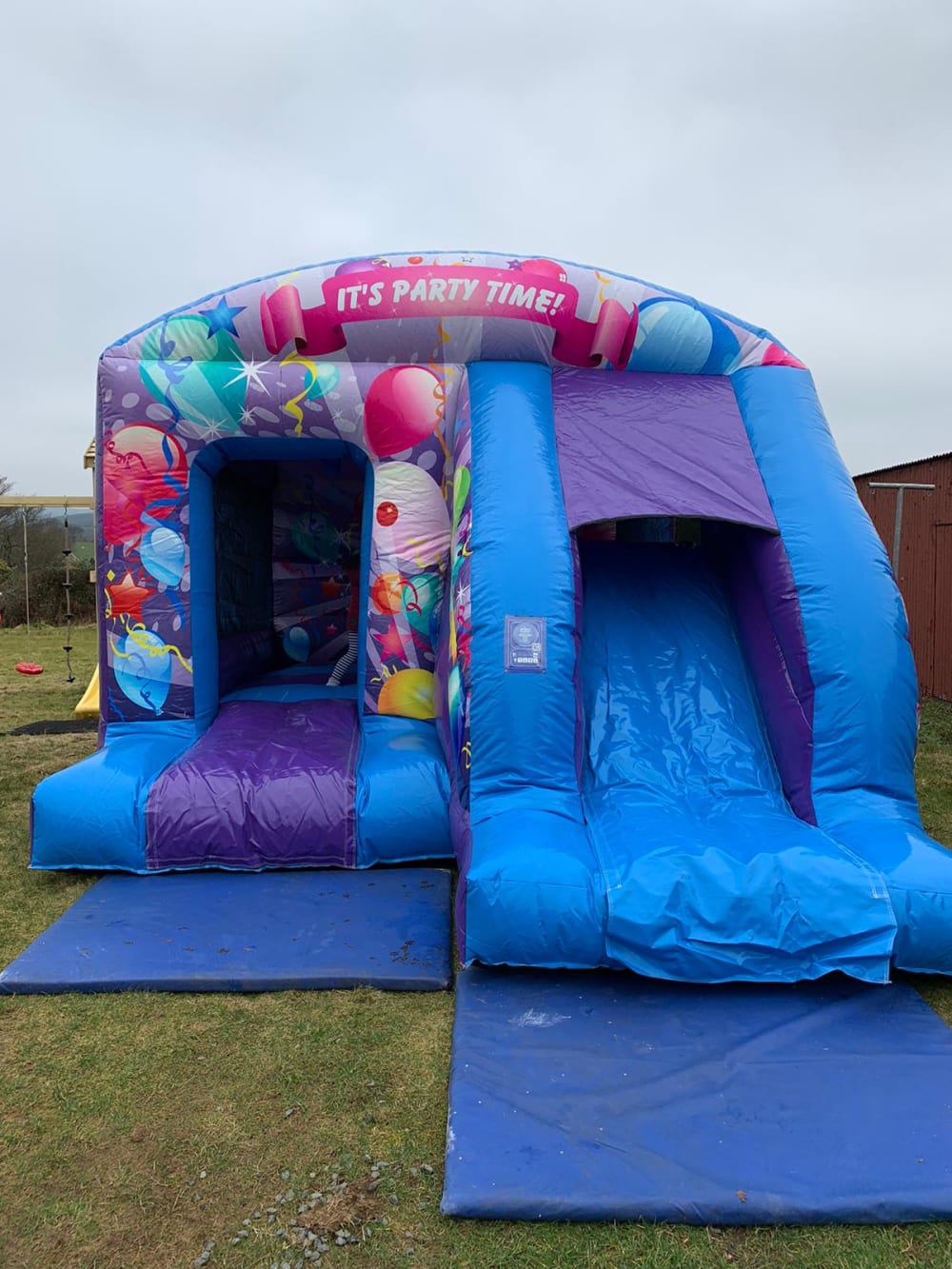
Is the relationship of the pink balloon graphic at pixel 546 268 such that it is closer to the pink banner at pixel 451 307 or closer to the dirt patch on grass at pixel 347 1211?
the pink banner at pixel 451 307

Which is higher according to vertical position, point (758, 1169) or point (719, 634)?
point (719, 634)


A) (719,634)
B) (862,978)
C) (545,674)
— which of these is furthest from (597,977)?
(719,634)

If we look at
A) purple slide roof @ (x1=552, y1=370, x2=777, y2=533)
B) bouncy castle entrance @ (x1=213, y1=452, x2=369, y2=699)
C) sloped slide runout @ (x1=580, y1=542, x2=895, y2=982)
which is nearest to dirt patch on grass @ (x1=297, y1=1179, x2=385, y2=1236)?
sloped slide runout @ (x1=580, y1=542, x2=895, y2=982)

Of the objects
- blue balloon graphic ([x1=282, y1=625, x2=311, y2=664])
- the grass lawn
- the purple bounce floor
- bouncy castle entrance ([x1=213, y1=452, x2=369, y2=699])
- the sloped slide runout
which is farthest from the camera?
blue balloon graphic ([x1=282, y1=625, x2=311, y2=664])

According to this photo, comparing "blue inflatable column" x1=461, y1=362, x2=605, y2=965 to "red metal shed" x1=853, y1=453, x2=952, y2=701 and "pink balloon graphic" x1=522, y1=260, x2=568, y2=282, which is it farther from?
"red metal shed" x1=853, y1=453, x2=952, y2=701

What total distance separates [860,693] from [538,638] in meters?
1.08

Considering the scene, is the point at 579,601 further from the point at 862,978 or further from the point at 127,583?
the point at 127,583

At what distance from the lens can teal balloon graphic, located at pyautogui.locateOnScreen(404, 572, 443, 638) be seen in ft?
12.4

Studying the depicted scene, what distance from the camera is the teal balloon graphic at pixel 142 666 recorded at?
379 centimetres

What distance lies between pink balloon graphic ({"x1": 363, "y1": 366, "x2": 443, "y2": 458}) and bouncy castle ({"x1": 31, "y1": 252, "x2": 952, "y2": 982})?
0.04ft

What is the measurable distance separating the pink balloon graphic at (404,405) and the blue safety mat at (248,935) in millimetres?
1853

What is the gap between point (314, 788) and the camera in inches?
131

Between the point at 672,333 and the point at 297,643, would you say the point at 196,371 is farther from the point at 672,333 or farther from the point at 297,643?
the point at 297,643

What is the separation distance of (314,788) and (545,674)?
106 cm
